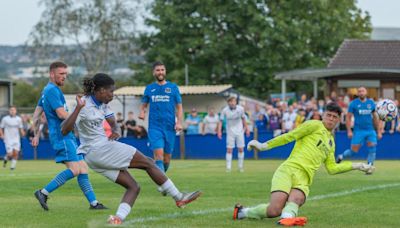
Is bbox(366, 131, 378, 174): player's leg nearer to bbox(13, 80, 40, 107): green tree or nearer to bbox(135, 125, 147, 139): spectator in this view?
bbox(135, 125, 147, 139): spectator

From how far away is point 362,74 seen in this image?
41250mm

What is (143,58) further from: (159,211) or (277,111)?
(159,211)

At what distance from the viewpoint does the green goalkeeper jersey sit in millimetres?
11117

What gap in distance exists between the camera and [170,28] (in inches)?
2306

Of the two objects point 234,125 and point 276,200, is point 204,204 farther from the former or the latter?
point 234,125

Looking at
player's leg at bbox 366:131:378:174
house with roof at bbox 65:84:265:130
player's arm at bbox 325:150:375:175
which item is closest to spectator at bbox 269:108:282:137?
house with roof at bbox 65:84:265:130

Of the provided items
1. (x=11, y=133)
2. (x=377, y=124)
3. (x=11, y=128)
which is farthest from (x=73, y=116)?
(x=11, y=128)

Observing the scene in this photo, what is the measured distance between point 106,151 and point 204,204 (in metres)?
3.02

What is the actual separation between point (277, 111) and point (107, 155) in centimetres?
2325

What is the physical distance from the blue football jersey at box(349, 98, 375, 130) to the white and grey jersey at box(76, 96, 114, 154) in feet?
40.3

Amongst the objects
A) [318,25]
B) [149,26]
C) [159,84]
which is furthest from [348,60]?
[159,84]

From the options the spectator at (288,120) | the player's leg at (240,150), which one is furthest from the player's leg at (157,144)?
the spectator at (288,120)

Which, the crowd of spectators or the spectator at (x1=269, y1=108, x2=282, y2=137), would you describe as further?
the spectator at (x1=269, y1=108, x2=282, y2=137)

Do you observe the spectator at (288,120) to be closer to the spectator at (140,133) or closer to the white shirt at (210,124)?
the white shirt at (210,124)
